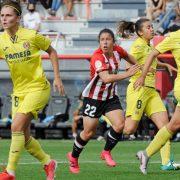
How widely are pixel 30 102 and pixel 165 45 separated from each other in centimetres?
209

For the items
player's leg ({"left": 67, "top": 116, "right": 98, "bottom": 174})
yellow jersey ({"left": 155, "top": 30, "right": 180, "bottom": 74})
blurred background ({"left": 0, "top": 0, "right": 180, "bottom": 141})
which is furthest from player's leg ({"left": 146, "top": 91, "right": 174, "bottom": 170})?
blurred background ({"left": 0, "top": 0, "right": 180, "bottom": 141})

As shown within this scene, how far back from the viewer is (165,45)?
12133 millimetres

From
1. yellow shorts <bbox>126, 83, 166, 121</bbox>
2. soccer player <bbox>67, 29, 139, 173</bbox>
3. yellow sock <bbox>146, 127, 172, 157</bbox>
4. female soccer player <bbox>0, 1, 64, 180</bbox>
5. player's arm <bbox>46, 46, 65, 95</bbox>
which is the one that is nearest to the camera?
player's arm <bbox>46, 46, 65, 95</bbox>

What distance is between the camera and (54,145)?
20188 mm

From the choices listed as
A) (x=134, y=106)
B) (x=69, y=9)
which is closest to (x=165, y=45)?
(x=134, y=106)

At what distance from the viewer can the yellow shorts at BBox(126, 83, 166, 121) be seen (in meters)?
14.1

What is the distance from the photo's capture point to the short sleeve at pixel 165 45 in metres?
12.1

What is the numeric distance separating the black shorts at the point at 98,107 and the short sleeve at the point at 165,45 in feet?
5.37

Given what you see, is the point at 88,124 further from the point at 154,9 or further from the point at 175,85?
the point at 154,9

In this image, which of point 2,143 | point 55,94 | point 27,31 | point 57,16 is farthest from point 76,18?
point 27,31

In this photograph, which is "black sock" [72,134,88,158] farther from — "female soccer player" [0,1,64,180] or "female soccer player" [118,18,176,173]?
"female soccer player" [0,1,64,180]

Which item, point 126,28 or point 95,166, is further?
point 126,28

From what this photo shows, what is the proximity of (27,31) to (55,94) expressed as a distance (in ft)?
42.4

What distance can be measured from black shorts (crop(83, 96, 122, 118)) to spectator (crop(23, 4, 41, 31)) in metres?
13.9
